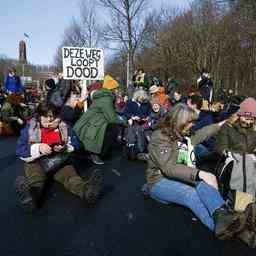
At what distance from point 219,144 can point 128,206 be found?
133cm

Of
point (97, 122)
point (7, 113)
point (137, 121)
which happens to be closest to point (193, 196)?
point (97, 122)

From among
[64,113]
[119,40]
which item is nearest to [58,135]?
[64,113]

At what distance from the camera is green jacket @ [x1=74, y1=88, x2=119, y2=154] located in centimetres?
703

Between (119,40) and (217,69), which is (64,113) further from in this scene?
(217,69)

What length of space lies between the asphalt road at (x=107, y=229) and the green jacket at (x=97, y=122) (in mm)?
1630

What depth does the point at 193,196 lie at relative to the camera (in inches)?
160

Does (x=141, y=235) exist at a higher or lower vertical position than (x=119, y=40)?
lower

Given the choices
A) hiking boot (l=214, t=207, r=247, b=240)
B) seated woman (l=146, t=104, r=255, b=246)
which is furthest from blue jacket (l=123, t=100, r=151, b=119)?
hiking boot (l=214, t=207, r=247, b=240)

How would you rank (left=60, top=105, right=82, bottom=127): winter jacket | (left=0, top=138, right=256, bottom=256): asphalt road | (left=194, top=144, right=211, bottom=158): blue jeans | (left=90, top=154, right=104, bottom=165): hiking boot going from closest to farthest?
(left=0, top=138, right=256, bottom=256): asphalt road → (left=194, top=144, right=211, bottom=158): blue jeans → (left=90, top=154, right=104, bottom=165): hiking boot → (left=60, top=105, right=82, bottom=127): winter jacket

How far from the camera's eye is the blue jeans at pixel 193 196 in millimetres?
3719

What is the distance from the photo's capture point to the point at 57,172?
520cm

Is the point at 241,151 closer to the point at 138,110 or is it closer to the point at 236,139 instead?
the point at 236,139

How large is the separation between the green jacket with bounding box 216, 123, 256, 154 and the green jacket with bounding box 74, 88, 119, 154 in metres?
2.86

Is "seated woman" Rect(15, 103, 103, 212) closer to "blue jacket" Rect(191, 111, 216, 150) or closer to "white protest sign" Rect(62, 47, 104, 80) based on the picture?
"blue jacket" Rect(191, 111, 216, 150)
